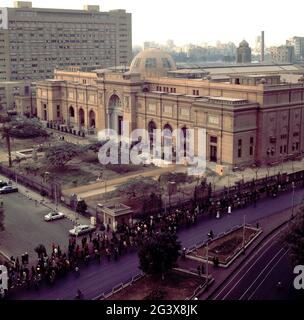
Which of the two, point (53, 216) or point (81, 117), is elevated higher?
point (81, 117)

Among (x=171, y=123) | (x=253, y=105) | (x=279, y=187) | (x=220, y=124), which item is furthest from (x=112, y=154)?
(x=279, y=187)

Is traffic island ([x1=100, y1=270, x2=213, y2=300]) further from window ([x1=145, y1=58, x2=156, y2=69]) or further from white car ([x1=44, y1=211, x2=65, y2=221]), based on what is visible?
window ([x1=145, y1=58, x2=156, y2=69])

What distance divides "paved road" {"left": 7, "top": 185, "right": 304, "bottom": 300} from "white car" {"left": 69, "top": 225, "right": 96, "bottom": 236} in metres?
4.49

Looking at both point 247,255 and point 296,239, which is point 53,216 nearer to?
point 247,255

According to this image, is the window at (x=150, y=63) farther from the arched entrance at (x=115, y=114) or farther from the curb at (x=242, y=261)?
the curb at (x=242, y=261)

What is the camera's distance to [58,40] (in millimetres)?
102500

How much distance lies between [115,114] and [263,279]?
41816 mm

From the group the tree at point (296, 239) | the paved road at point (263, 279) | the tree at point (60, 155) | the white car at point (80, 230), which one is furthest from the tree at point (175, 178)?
the tree at point (296, 239)

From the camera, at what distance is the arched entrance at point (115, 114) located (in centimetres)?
6247

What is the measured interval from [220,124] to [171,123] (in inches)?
350

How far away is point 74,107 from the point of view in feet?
238

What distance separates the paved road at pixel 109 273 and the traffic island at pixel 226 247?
0.92m

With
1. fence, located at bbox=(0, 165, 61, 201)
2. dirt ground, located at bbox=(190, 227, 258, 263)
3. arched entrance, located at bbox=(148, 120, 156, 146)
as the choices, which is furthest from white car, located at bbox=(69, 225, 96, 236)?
arched entrance, located at bbox=(148, 120, 156, 146)

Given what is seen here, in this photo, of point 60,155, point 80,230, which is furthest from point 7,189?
point 80,230
